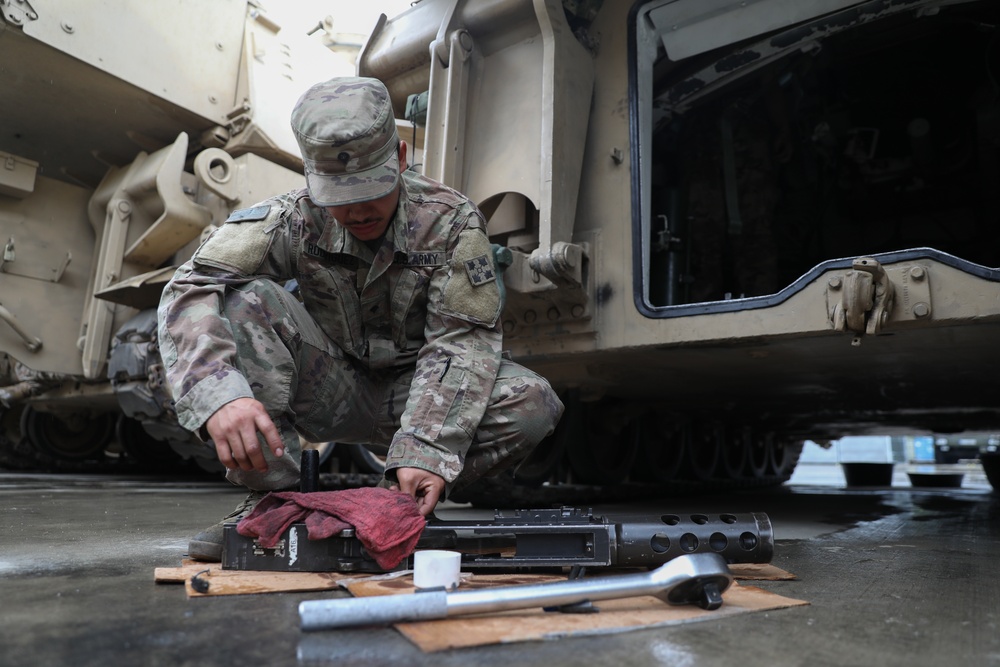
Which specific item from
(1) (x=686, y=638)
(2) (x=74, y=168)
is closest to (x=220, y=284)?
(1) (x=686, y=638)

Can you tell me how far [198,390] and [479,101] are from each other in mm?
1751

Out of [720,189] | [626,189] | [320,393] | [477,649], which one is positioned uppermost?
[720,189]

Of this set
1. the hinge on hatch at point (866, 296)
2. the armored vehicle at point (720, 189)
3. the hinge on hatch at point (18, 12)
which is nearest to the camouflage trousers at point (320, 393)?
the armored vehicle at point (720, 189)

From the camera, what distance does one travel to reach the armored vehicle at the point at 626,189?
8.05 ft

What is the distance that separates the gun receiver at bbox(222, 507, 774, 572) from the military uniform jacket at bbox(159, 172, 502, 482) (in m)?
0.20

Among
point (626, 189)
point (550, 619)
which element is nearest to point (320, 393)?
point (550, 619)

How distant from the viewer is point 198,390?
142cm

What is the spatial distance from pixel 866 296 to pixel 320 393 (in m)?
1.37

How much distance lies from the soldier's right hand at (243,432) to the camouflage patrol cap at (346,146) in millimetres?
506

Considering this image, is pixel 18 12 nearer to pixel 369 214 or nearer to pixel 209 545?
pixel 369 214

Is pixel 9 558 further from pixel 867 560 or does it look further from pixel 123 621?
pixel 867 560

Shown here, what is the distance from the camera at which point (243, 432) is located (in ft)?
4.43

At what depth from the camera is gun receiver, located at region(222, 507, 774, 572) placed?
4.37 feet

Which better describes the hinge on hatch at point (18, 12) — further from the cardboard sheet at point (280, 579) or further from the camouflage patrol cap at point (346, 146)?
the cardboard sheet at point (280, 579)
